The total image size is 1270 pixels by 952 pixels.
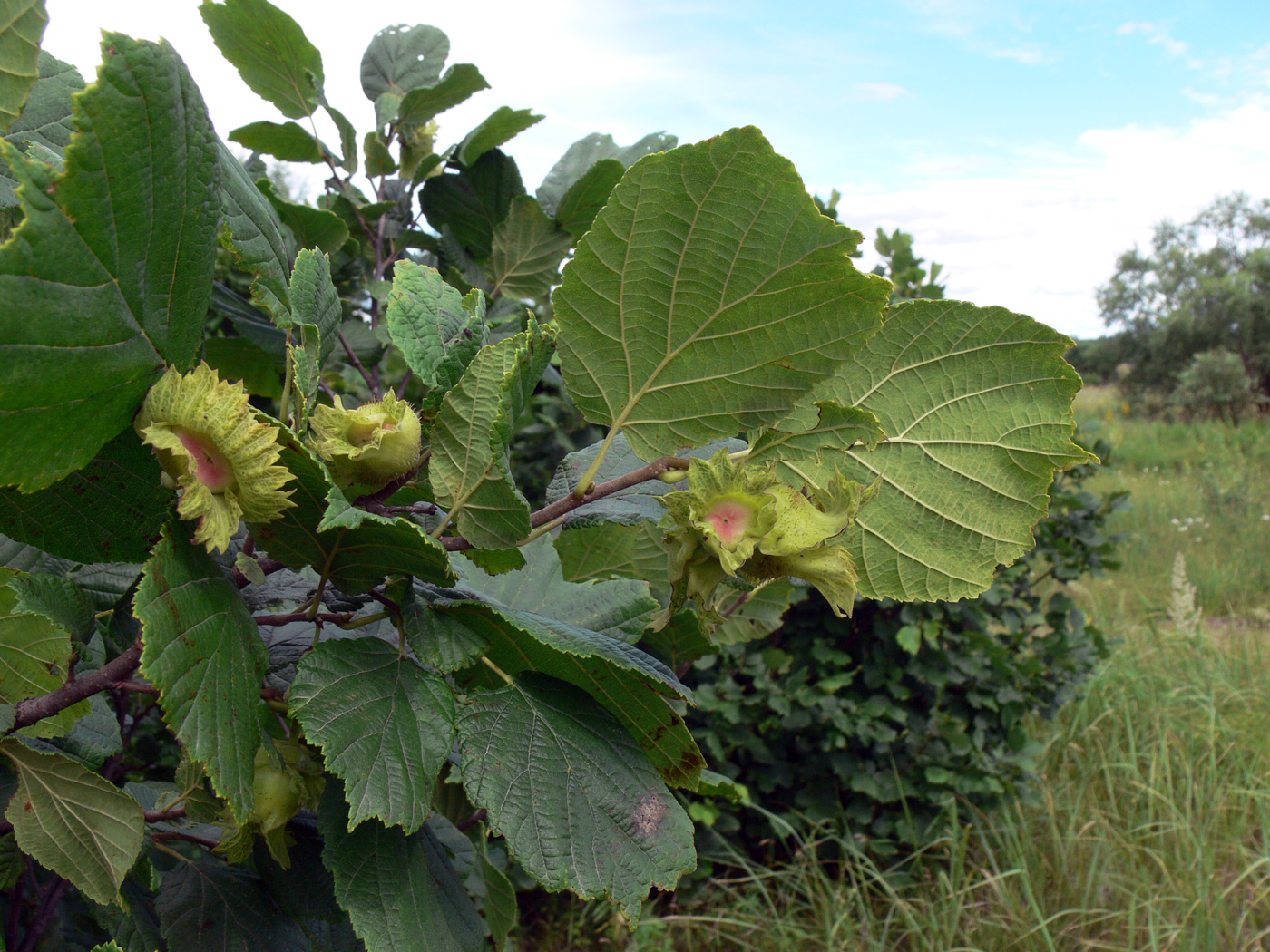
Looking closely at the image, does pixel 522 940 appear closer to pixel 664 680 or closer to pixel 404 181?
pixel 404 181

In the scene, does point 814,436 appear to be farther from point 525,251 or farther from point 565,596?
point 525,251

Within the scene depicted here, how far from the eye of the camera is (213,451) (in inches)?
20.9

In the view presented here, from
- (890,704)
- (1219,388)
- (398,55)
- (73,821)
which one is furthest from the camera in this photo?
(1219,388)

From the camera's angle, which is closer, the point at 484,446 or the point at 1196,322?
the point at 484,446

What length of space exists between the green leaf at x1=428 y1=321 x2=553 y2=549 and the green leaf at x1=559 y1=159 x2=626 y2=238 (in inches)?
23.9

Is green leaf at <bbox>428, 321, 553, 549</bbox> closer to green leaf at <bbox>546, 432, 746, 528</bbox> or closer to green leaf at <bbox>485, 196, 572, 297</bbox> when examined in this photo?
green leaf at <bbox>546, 432, 746, 528</bbox>

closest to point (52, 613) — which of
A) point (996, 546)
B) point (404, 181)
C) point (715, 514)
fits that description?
point (715, 514)

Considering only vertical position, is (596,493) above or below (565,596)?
→ above

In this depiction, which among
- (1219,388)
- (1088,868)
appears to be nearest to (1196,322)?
(1219,388)

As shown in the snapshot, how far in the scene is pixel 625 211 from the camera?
590 mm

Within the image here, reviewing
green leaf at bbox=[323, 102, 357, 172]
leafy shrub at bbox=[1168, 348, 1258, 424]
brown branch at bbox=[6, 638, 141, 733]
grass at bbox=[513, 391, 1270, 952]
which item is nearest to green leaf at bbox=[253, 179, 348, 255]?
green leaf at bbox=[323, 102, 357, 172]

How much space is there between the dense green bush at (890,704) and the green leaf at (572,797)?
8.90 ft

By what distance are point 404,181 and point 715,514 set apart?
116cm

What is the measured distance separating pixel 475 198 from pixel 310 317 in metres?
0.81
